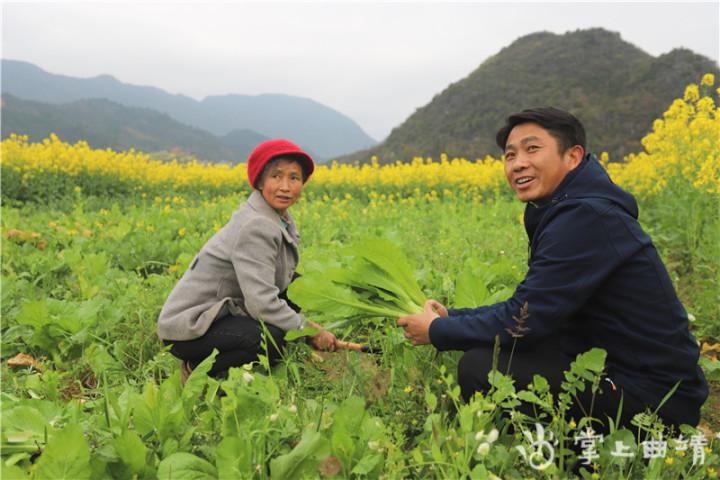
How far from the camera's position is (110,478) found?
1388 mm

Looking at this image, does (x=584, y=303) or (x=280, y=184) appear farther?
(x=280, y=184)

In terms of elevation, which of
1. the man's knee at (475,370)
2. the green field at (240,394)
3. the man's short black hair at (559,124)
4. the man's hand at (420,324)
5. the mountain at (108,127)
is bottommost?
the green field at (240,394)

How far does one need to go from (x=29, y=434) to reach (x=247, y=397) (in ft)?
2.21

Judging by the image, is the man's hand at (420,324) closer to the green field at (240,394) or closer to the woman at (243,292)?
→ the green field at (240,394)

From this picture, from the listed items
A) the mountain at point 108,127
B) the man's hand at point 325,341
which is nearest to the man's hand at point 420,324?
the man's hand at point 325,341

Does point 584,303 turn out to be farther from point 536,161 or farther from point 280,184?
point 280,184

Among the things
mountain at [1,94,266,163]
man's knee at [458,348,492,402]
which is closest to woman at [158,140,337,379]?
man's knee at [458,348,492,402]

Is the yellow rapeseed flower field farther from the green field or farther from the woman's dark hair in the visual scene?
the woman's dark hair

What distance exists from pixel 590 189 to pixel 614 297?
14.9 inches

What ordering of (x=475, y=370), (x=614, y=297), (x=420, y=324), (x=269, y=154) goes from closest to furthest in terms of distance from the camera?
(x=614, y=297) < (x=475, y=370) < (x=420, y=324) < (x=269, y=154)

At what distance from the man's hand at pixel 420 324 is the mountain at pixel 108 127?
3182 inches

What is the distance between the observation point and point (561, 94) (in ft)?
128

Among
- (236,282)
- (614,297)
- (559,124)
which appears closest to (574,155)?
(559,124)

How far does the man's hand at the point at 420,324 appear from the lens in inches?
75.9
